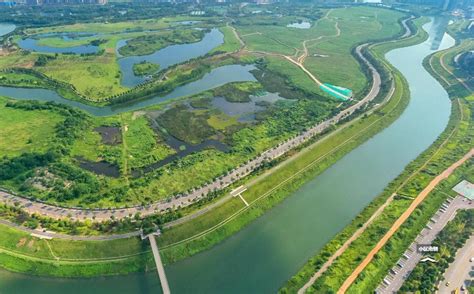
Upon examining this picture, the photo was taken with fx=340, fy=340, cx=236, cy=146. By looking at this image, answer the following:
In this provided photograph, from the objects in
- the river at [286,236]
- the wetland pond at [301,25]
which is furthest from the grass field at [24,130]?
the wetland pond at [301,25]

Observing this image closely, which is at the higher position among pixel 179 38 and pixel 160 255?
pixel 179 38

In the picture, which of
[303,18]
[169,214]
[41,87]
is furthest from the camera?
[303,18]

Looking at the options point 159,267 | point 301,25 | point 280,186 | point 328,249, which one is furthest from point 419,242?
point 301,25

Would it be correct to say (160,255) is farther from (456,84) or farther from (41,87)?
(456,84)

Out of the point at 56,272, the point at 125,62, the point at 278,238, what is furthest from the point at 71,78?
the point at 278,238

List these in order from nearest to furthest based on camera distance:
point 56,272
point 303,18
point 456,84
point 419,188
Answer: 1. point 56,272
2. point 419,188
3. point 456,84
4. point 303,18

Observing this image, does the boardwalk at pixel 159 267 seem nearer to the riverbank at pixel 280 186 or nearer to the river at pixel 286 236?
the riverbank at pixel 280 186

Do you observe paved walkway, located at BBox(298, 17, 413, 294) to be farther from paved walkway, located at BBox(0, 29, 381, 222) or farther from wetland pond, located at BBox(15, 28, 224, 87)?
wetland pond, located at BBox(15, 28, 224, 87)
